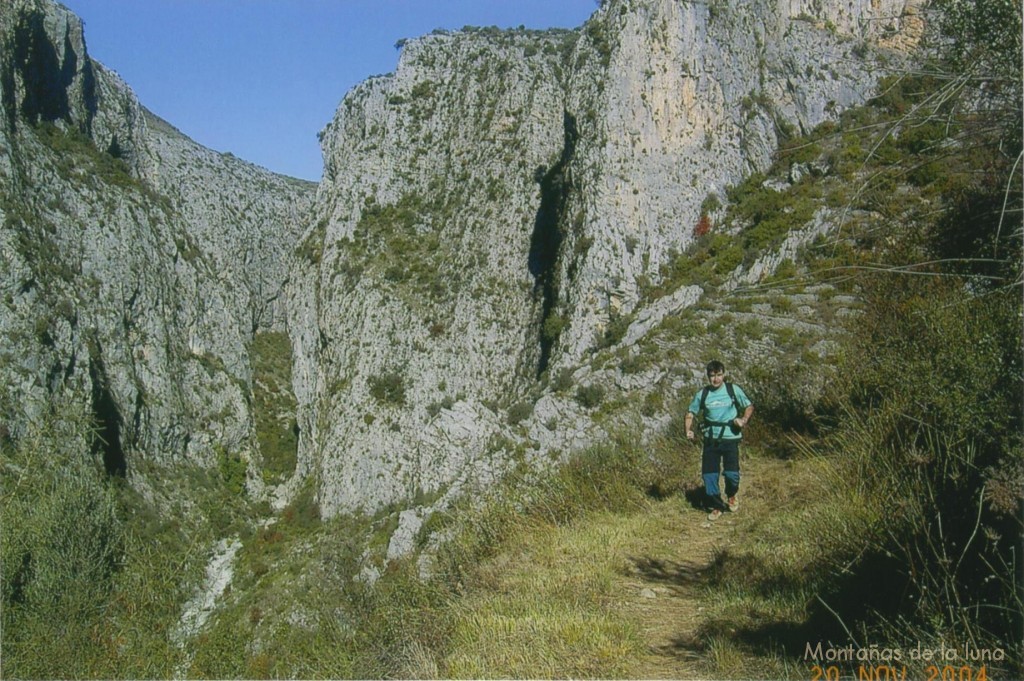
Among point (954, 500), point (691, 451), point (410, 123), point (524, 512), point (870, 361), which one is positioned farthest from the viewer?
point (410, 123)

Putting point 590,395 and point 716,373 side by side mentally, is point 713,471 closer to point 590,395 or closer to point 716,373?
point 716,373

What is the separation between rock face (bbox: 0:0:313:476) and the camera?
46.2 metres

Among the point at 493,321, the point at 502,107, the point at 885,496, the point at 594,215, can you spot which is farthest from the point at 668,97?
the point at 885,496

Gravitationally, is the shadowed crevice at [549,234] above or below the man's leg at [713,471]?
above

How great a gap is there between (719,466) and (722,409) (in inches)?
23.5

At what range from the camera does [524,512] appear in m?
8.35

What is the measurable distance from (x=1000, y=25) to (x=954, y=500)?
102 inches

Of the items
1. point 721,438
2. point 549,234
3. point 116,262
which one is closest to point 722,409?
point 721,438

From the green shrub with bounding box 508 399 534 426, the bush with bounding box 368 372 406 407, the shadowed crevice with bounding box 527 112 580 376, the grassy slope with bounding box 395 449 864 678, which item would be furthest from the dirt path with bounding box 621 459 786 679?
the bush with bounding box 368 372 406 407

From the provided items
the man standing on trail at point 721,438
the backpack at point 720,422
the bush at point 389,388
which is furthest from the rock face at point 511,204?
the man standing on trail at point 721,438

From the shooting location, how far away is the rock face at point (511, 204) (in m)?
33.7

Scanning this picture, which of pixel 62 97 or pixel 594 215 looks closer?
pixel 594 215

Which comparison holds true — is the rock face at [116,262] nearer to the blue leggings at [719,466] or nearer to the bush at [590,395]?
the bush at [590,395]

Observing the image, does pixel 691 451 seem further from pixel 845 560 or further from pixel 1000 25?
pixel 1000 25
